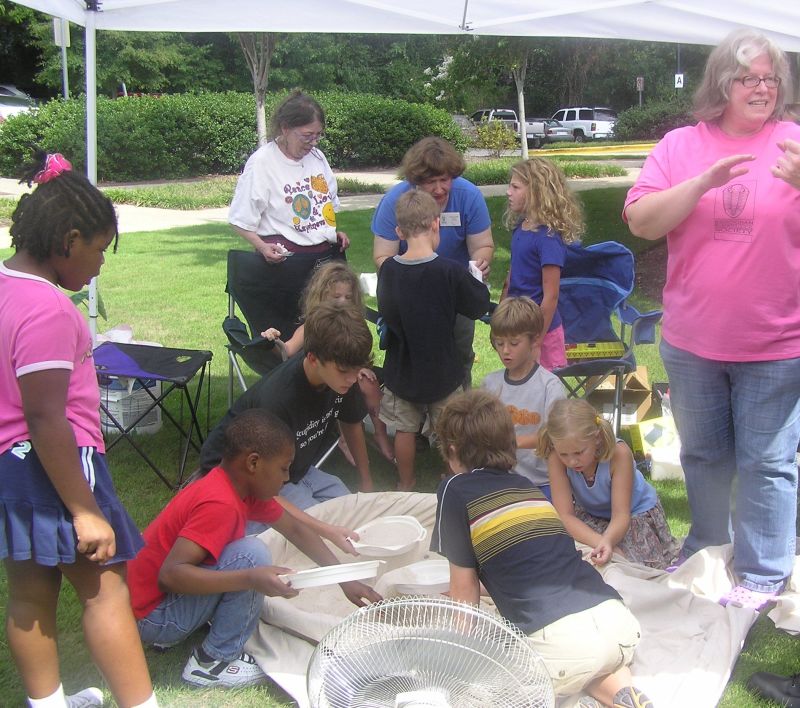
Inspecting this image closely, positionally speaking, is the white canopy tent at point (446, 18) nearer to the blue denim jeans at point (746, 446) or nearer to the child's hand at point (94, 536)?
the blue denim jeans at point (746, 446)

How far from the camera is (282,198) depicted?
4387mm

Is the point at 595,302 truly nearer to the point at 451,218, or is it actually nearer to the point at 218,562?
the point at 451,218

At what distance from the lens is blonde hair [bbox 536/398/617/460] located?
2.98m

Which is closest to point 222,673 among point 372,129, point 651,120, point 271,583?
point 271,583

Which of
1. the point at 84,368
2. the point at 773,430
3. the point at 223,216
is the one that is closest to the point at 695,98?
the point at 773,430

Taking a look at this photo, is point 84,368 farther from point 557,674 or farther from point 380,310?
point 380,310

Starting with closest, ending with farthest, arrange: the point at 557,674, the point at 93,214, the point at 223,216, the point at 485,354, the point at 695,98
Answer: the point at 93,214 → the point at 557,674 → the point at 695,98 → the point at 485,354 → the point at 223,216

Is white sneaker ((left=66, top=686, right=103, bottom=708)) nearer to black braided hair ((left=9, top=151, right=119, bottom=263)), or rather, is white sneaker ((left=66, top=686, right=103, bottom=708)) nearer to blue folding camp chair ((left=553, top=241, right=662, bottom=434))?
black braided hair ((left=9, top=151, right=119, bottom=263))

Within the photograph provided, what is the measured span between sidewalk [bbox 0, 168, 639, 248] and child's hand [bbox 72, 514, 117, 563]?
8.59m

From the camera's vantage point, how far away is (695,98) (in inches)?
108

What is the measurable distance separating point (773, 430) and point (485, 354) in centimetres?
326

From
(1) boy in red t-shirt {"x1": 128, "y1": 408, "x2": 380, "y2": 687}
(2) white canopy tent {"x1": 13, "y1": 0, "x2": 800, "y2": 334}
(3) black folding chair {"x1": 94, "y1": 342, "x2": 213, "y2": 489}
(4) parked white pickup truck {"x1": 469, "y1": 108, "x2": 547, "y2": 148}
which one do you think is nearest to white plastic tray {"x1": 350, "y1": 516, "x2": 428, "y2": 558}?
(1) boy in red t-shirt {"x1": 128, "y1": 408, "x2": 380, "y2": 687}

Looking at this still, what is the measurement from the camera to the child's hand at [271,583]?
87.4 inches

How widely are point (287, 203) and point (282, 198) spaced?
0.12 ft
